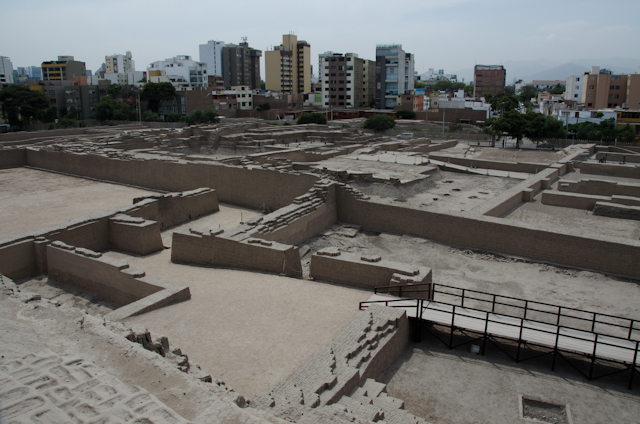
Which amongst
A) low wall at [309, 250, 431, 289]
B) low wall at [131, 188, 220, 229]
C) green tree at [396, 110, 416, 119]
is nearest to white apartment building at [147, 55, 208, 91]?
green tree at [396, 110, 416, 119]

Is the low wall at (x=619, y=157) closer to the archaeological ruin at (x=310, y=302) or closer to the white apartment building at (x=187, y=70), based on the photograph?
the archaeological ruin at (x=310, y=302)

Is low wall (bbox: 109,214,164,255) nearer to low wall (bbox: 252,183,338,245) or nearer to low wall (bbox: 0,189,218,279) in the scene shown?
low wall (bbox: 0,189,218,279)

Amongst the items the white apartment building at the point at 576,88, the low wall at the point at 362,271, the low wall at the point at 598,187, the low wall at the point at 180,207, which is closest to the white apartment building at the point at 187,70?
the white apartment building at the point at 576,88

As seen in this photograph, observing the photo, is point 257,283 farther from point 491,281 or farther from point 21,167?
point 21,167

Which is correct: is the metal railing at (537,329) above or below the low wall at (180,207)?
below

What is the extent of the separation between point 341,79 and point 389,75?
7.51m

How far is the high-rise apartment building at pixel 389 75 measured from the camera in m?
73.5

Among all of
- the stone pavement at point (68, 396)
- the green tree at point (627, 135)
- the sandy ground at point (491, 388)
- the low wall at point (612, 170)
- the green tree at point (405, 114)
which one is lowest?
the sandy ground at point (491, 388)

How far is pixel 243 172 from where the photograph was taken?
1620 cm

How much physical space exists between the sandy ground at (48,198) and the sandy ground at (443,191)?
870 centimetres

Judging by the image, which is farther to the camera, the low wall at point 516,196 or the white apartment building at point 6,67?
the white apartment building at point 6,67

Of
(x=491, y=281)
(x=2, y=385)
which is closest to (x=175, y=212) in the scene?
(x=491, y=281)

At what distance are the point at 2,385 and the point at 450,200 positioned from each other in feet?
51.1

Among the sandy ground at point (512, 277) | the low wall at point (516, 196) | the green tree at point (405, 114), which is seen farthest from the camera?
the green tree at point (405, 114)
